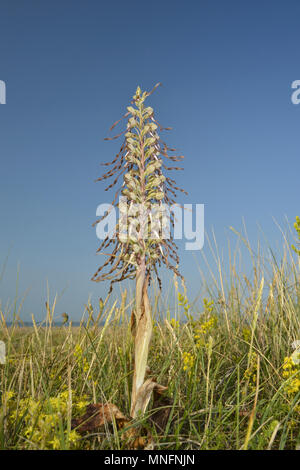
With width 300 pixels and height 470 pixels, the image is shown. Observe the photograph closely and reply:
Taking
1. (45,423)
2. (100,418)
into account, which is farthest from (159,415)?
(45,423)

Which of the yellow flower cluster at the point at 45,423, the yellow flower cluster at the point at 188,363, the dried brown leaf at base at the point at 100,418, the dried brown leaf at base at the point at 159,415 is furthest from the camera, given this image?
the yellow flower cluster at the point at 188,363

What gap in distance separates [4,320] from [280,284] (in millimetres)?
3410

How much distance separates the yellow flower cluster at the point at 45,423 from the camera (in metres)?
2.57

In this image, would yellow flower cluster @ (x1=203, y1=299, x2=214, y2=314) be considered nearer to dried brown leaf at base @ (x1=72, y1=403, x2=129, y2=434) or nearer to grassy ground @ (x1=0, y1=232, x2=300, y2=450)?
grassy ground @ (x1=0, y1=232, x2=300, y2=450)

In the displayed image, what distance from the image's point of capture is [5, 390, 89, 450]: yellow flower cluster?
Answer: 2.57m

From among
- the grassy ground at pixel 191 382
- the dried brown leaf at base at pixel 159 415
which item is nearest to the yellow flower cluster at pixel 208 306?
the grassy ground at pixel 191 382

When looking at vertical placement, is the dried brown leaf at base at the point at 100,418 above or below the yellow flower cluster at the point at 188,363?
below

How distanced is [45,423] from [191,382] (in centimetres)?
152

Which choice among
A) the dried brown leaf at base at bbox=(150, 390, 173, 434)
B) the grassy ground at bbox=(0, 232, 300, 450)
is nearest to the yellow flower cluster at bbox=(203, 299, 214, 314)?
the grassy ground at bbox=(0, 232, 300, 450)

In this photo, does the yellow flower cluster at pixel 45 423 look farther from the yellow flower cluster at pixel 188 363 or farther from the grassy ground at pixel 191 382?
the yellow flower cluster at pixel 188 363

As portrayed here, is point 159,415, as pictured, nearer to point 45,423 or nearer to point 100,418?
point 100,418

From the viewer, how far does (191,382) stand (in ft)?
12.2
